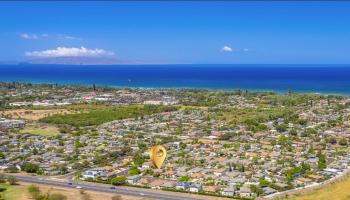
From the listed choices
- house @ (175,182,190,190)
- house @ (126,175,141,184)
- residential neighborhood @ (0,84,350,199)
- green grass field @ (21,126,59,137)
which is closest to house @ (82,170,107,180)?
residential neighborhood @ (0,84,350,199)

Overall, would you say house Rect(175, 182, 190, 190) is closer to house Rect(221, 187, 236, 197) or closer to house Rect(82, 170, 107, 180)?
house Rect(221, 187, 236, 197)

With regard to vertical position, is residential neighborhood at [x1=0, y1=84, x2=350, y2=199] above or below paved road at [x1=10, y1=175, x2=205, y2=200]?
above

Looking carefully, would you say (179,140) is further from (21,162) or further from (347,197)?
(347,197)

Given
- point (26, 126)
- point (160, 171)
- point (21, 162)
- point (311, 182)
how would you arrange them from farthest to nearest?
point (26, 126) → point (21, 162) → point (160, 171) → point (311, 182)

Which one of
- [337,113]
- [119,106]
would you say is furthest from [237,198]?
[119,106]

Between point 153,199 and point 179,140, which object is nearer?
point 153,199

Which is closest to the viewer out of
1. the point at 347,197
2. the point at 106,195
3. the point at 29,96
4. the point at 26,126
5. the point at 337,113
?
the point at 347,197

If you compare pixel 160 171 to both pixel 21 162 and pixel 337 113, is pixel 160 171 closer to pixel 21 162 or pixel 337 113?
pixel 21 162

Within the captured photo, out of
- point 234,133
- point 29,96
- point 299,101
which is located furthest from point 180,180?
point 29,96

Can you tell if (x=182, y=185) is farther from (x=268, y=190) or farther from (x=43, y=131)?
(x=43, y=131)

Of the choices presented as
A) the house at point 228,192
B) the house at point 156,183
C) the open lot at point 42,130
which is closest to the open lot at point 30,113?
the open lot at point 42,130

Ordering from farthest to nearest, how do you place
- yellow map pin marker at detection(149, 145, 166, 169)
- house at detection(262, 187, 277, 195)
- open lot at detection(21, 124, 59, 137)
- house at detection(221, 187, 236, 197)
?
open lot at detection(21, 124, 59, 137), house at detection(262, 187, 277, 195), house at detection(221, 187, 236, 197), yellow map pin marker at detection(149, 145, 166, 169)
